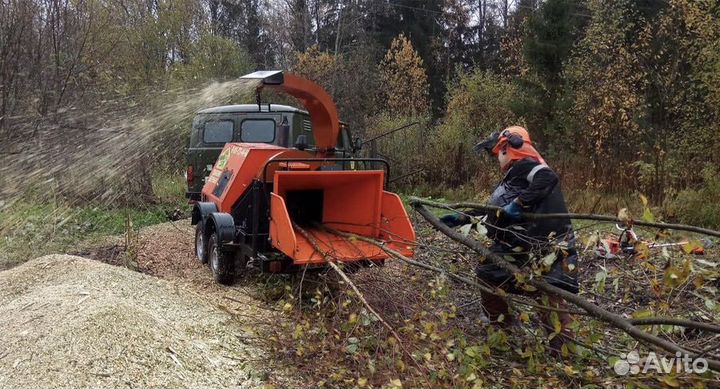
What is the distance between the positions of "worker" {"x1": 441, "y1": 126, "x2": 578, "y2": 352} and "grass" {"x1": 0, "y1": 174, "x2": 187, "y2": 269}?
5.48m

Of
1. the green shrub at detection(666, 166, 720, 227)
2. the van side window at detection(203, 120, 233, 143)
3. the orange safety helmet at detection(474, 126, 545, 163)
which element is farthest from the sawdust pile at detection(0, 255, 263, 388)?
the green shrub at detection(666, 166, 720, 227)

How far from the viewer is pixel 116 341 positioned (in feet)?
12.4

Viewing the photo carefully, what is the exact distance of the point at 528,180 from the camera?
179 inches

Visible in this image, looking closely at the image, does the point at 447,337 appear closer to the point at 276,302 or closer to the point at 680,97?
the point at 276,302

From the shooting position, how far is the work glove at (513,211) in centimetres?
447

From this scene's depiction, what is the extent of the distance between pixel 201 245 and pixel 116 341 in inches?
132

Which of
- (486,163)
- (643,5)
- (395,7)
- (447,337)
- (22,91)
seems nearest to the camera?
(447,337)

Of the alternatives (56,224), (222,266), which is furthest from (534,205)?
(56,224)

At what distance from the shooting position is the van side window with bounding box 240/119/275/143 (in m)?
10.3

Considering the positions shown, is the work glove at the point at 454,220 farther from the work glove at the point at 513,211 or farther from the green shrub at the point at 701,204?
the green shrub at the point at 701,204

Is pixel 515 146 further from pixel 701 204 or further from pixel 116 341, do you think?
pixel 701 204

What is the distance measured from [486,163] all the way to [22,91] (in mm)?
10390

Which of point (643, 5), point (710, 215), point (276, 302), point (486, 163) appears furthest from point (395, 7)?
point (276, 302)

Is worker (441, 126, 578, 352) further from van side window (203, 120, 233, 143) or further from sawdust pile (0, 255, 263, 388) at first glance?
van side window (203, 120, 233, 143)
